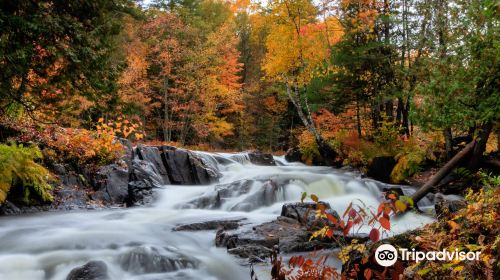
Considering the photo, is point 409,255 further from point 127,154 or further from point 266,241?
point 127,154

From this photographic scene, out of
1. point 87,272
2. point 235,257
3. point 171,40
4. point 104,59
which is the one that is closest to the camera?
point 87,272

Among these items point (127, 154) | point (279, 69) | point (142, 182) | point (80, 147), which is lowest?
point (142, 182)

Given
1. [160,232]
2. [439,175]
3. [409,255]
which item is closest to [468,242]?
[409,255]

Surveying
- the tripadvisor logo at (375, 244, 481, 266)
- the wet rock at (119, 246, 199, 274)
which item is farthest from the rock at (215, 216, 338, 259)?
the tripadvisor logo at (375, 244, 481, 266)

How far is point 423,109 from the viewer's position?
31.9 ft

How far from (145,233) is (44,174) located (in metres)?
3.61

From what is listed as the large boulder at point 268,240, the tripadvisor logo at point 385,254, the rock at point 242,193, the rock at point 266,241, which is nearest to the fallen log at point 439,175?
the large boulder at point 268,240

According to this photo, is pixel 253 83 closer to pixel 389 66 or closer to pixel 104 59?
pixel 389 66

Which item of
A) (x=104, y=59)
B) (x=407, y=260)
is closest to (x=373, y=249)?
(x=407, y=260)

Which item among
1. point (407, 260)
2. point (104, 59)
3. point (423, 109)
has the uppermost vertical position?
point (104, 59)

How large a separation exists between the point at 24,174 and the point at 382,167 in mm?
11421

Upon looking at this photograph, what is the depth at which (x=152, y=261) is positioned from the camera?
625cm

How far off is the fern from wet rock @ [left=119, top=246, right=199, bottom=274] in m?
3.98

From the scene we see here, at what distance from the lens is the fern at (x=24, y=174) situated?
28.2ft
